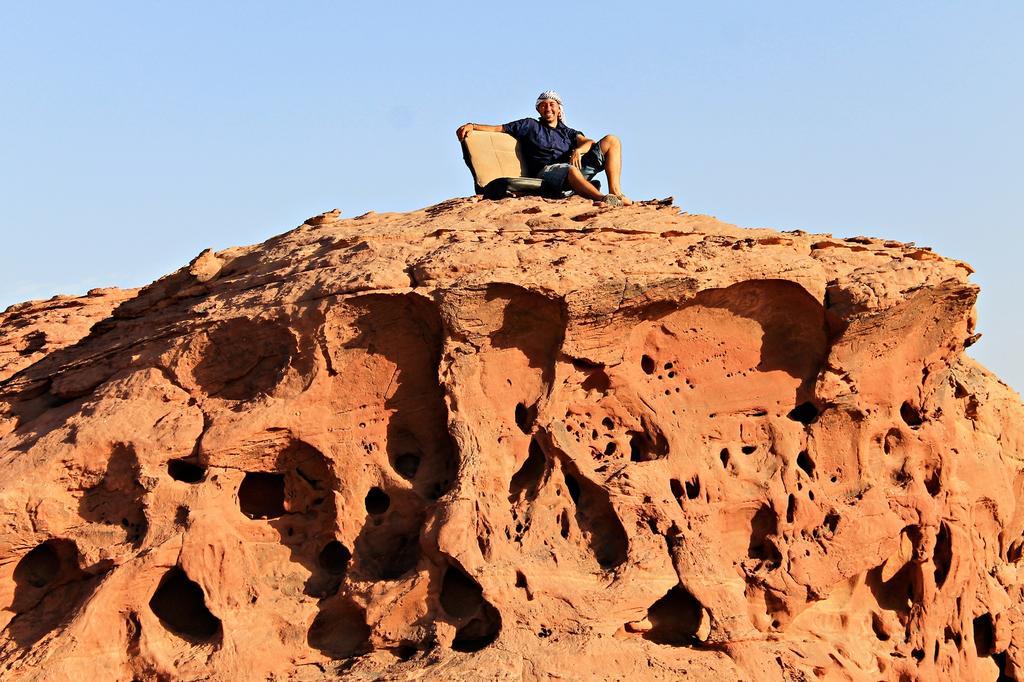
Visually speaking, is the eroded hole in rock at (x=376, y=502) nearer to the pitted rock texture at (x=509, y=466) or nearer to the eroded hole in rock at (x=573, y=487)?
the pitted rock texture at (x=509, y=466)

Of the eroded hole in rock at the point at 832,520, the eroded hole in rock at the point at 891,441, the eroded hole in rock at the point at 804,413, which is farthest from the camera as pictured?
the eroded hole in rock at the point at 891,441

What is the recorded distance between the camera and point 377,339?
10.5 metres

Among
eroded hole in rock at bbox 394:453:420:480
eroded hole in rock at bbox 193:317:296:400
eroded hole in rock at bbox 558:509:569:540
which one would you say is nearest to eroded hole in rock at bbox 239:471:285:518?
eroded hole in rock at bbox 193:317:296:400

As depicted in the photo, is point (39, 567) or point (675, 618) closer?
point (675, 618)

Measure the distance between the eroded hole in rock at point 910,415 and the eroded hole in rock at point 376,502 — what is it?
4.63 metres

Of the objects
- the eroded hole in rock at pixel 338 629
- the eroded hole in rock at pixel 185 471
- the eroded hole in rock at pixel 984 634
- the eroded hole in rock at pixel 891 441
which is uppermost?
the eroded hole in rock at pixel 185 471

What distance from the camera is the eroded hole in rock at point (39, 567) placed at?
10422 millimetres

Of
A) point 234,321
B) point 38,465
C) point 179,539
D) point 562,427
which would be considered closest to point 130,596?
point 179,539

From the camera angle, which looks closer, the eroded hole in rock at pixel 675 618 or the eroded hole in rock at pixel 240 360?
the eroded hole in rock at pixel 675 618

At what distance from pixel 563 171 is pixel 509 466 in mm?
3529

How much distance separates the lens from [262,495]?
10.7 meters

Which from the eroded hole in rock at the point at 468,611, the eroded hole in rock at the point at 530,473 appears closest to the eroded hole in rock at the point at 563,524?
the eroded hole in rock at the point at 530,473

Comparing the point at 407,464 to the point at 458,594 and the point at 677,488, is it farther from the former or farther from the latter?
the point at 677,488

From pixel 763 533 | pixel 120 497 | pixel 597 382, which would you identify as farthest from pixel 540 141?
pixel 120 497
